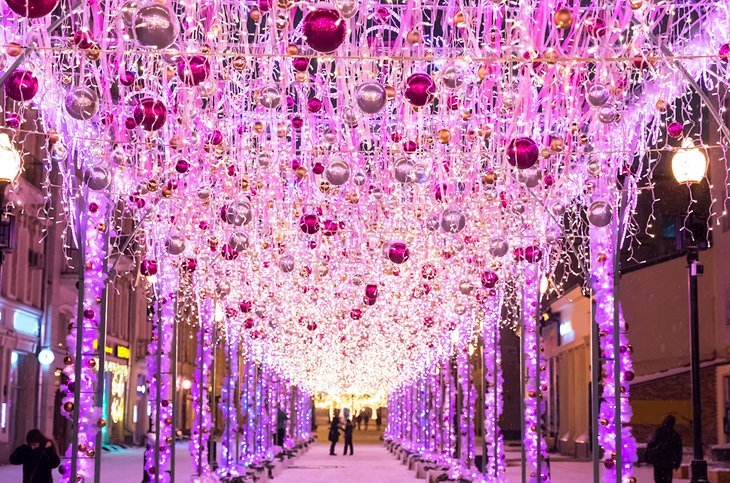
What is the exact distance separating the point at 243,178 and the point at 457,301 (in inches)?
456

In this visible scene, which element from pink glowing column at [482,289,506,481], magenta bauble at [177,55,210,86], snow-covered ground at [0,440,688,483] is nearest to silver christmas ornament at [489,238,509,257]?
magenta bauble at [177,55,210,86]

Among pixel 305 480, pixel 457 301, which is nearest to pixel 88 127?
pixel 457 301

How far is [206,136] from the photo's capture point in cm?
1277

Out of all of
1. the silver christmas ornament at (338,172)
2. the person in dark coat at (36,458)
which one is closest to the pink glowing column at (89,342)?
the person in dark coat at (36,458)

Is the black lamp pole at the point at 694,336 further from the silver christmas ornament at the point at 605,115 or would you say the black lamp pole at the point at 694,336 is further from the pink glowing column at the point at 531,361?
the silver christmas ornament at the point at 605,115

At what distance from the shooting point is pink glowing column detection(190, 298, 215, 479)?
19.2 meters

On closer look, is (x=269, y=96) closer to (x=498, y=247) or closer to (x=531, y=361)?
(x=498, y=247)

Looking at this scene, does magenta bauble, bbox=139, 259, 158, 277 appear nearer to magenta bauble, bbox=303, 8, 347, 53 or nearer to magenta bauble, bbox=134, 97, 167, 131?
magenta bauble, bbox=134, 97, 167, 131

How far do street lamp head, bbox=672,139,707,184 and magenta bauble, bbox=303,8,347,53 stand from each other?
22.7 ft

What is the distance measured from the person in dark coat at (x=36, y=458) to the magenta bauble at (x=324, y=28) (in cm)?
833

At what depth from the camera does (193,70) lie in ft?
27.6

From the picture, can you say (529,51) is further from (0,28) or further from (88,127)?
(88,127)

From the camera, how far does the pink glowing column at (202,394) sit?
63.1 ft

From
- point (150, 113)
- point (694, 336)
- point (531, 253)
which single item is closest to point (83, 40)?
point (150, 113)
